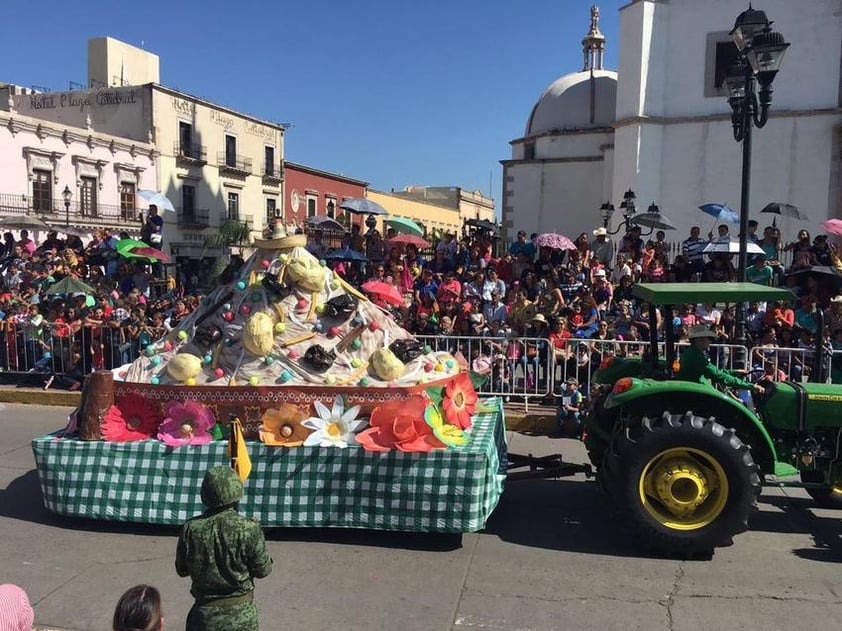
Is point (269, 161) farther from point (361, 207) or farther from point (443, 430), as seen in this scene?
point (443, 430)

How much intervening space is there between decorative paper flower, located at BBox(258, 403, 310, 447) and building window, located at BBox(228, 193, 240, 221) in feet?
120

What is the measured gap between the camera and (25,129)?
1126 inches

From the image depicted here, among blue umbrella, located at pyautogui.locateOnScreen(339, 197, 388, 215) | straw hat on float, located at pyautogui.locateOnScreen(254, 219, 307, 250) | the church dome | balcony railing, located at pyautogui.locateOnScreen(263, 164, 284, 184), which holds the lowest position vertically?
straw hat on float, located at pyautogui.locateOnScreen(254, 219, 307, 250)

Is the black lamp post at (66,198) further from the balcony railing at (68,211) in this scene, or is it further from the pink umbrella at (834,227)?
the pink umbrella at (834,227)

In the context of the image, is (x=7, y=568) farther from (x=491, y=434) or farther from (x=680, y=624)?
(x=680, y=624)

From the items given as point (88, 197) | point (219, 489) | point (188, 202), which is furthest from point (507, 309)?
point (188, 202)

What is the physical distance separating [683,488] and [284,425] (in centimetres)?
300

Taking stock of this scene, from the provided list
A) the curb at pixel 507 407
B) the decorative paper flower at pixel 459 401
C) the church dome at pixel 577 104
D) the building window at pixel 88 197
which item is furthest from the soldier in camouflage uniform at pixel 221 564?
the building window at pixel 88 197

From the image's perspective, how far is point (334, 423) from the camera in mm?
5375

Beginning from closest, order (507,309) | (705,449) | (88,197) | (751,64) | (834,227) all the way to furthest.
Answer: (705,449)
(751,64)
(507,309)
(834,227)
(88,197)

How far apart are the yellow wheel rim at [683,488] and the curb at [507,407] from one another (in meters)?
3.58

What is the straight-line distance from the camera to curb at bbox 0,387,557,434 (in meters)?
8.76

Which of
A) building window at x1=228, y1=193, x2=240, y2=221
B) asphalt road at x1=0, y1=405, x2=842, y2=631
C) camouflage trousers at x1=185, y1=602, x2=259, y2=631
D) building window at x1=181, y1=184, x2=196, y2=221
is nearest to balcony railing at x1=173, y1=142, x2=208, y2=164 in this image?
building window at x1=181, y1=184, x2=196, y2=221

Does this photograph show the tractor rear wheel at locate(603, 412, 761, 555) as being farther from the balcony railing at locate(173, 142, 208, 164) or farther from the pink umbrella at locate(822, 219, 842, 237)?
the balcony railing at locate(173, 142, 208, 164)
